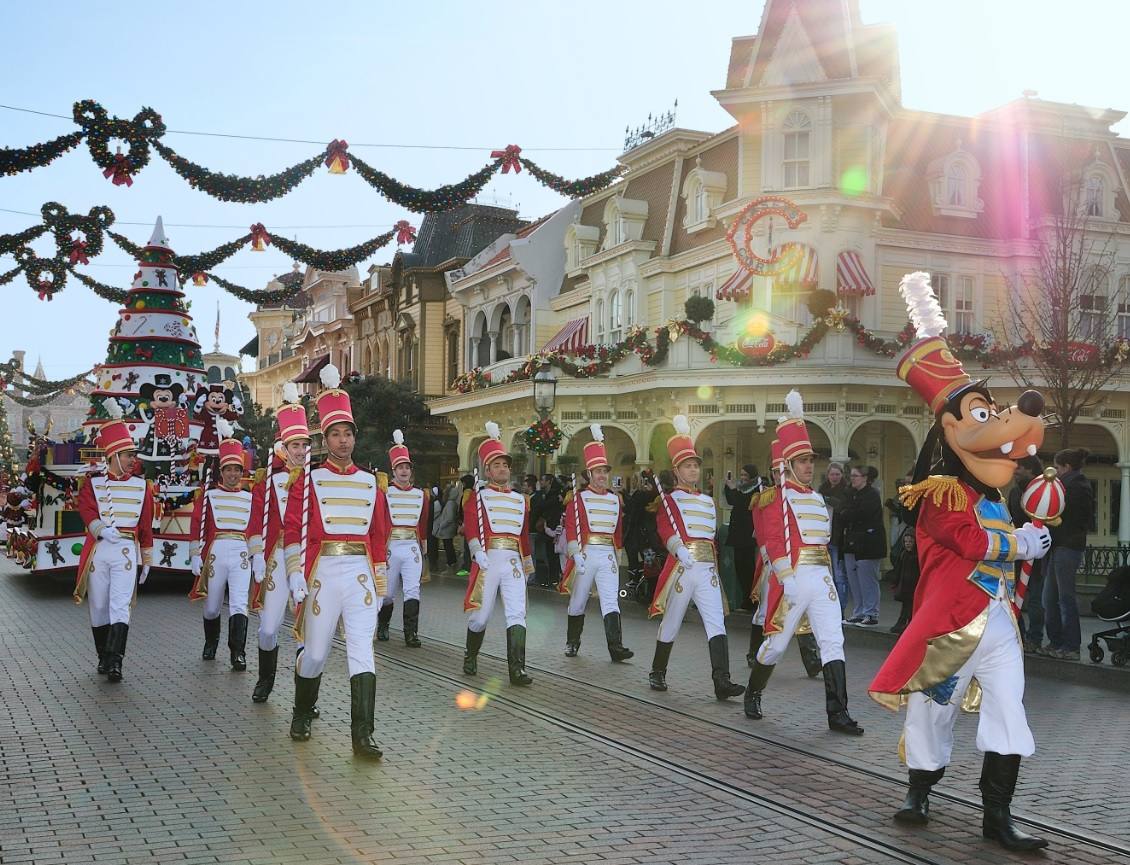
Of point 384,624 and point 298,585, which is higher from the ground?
point 298,585

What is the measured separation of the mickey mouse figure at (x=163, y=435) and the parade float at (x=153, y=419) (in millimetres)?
16

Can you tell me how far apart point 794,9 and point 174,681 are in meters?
19.7

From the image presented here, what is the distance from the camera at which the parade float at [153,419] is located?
1930cm

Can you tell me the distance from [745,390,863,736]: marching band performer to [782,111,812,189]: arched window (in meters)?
16.8

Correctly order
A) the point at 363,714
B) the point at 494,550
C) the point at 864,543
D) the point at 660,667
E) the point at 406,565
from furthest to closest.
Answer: the point at 864,543 → the point at 406,565 → the point at 494,550 → the point at 660,667 → the point at 363,714

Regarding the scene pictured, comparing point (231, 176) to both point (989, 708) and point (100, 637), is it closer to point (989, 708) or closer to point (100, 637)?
point (100, 637)

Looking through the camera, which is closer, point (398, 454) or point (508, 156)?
point (398, 454)

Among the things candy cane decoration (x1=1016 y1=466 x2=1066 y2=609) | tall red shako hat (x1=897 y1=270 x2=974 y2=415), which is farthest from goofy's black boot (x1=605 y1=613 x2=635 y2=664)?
candy cane decoration (x1=1016 y1=466 x2=1066 y2=609)

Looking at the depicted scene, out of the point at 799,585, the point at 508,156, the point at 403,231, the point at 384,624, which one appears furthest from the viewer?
the point at 403,231

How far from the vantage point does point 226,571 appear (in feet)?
38.9

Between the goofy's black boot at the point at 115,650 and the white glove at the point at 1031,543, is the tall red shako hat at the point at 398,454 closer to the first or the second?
the goofy's black boot at the point at 115,650

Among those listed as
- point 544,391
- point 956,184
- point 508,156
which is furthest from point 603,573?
point 956,184

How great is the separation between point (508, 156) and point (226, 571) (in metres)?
7.48

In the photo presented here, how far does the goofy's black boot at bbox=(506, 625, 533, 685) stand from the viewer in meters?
10.3
